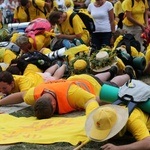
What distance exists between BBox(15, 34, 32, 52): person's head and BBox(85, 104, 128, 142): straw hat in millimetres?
4134

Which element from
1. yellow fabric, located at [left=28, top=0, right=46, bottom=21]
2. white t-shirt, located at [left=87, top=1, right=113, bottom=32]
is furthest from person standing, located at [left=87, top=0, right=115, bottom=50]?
yellow fabric, located at [left=28, top=0, right=46, bottom=21]

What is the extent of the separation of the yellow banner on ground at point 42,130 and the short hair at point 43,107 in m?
0.07

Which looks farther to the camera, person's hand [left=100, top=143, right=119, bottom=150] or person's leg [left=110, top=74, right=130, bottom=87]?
person's leg [left=110, top=74, right=130, bottom=87]

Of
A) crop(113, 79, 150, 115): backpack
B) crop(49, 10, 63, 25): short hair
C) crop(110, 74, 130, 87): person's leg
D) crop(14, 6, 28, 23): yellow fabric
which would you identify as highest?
crop(49, 10, 63, 25): short hair

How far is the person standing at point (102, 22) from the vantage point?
337 inches

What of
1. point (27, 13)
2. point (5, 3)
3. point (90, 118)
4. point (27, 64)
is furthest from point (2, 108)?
point (5, 3)

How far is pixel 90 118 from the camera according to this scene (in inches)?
157

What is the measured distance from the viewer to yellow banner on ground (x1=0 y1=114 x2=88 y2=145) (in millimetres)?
4215

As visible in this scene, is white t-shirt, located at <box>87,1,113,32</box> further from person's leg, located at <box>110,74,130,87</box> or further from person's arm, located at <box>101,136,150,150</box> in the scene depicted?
person's arm, located at <box>101,136,150,150</box>

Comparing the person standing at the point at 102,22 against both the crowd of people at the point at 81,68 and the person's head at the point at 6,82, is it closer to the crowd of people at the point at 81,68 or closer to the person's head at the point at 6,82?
the crowd of people at the point at 81,68

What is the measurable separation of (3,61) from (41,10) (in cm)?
230

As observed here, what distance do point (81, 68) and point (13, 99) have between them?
153 cm

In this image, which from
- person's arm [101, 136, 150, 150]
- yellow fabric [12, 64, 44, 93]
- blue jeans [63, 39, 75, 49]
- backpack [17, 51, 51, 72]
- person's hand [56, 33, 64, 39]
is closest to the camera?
person's arm [101, 136, 150, 150]

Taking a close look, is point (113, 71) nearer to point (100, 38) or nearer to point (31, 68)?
point (31, 68)
